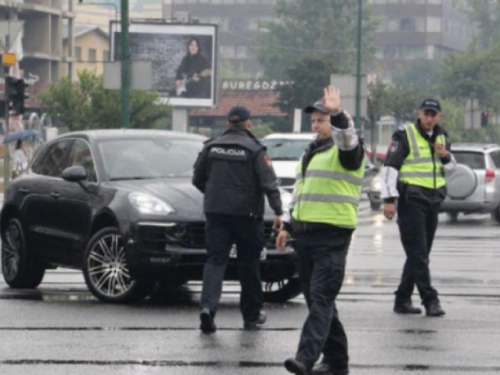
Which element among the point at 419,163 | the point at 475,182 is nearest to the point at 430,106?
the point at 419,163

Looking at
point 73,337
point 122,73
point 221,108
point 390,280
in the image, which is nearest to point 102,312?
point 73,337

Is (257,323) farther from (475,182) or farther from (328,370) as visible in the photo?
(475,182)

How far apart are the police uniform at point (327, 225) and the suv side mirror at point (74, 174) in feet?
15.1

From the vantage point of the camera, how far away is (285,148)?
33.7m

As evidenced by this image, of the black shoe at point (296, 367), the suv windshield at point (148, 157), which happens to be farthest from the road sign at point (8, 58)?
the black shoe at point (296, 367)

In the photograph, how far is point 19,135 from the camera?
5144 cm

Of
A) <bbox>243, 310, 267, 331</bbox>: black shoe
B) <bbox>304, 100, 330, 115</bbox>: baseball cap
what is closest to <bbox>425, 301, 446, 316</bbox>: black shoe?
<bbox>243, 310, 267, 331</bbox>: black shoe

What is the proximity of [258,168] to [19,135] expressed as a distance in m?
39.5

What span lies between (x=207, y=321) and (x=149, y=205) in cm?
218

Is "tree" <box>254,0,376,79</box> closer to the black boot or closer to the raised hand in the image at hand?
the black boot

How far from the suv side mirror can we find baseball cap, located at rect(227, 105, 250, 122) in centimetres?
243

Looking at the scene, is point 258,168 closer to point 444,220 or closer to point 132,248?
point 132,248

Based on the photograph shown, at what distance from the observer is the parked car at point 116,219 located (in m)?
14.1

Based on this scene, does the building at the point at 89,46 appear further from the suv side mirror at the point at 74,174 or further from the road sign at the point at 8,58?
the suv side mirror at the point at 74,174
